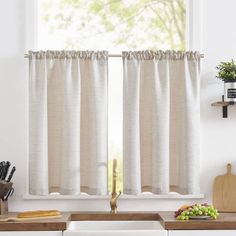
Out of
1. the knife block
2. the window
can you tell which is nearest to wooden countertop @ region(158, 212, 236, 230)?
the window

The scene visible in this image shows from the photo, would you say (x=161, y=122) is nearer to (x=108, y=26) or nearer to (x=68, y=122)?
(x=68, y=122)

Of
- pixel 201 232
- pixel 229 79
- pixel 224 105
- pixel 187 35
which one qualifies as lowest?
pixel 201 232

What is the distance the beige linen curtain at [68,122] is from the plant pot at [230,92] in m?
0.79

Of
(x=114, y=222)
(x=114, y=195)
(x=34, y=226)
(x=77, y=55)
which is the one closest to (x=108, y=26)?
(x=77, y=55)

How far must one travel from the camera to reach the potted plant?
3772 millimetres

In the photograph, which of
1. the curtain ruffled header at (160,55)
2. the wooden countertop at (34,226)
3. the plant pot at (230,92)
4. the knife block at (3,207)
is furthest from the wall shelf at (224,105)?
the knife block at (3,207)

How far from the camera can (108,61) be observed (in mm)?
4008

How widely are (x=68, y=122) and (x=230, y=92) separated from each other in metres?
1.07

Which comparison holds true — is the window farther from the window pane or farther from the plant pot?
the plant pot

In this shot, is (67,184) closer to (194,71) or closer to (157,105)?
(157,105)

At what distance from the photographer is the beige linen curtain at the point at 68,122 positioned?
3.79 metres

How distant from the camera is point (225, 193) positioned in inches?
152

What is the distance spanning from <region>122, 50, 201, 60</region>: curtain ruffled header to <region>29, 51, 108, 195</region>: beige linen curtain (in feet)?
0.57

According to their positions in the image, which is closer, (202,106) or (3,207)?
(3,207)
